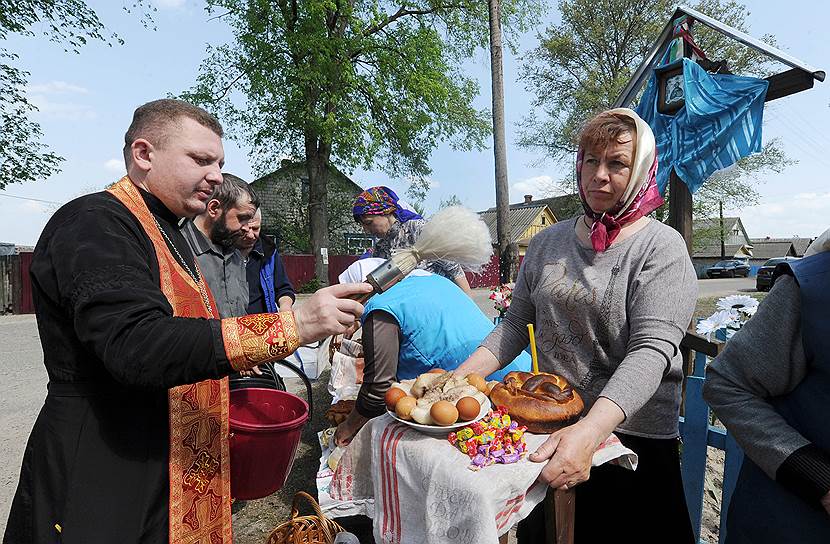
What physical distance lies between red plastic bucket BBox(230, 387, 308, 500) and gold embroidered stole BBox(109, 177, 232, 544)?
8cm

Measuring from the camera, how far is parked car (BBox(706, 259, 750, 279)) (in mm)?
40344

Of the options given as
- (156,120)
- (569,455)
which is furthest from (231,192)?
(569,455)

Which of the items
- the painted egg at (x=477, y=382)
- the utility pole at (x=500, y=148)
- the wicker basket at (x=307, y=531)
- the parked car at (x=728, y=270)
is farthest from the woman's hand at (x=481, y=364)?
the parked car at (x=728, y=270)

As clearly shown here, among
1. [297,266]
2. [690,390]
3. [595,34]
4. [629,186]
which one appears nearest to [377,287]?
[629,186]

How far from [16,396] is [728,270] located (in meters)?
46.5

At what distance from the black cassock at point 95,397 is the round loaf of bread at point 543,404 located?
0.86 meters

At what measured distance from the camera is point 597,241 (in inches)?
64.5

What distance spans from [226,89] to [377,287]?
1951 cm

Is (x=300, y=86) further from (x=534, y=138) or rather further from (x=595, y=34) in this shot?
(x=595, y=34)

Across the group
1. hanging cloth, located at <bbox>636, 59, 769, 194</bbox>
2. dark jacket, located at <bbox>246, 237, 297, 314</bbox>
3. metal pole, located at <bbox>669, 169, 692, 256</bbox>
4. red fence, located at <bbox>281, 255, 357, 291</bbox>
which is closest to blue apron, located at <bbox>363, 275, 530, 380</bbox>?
dark jacket, located at <bbox>246, 237, 297, 314</bbox>

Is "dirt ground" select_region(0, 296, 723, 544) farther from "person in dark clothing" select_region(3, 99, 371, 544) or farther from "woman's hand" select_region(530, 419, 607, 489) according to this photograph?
"woman's hand" select_region(530, 419, 607, 489)

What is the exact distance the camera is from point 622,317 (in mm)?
1544

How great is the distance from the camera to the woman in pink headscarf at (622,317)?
4.85 ft

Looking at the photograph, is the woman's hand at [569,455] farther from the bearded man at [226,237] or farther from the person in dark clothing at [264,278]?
the person in dark clothing at [264,278]
